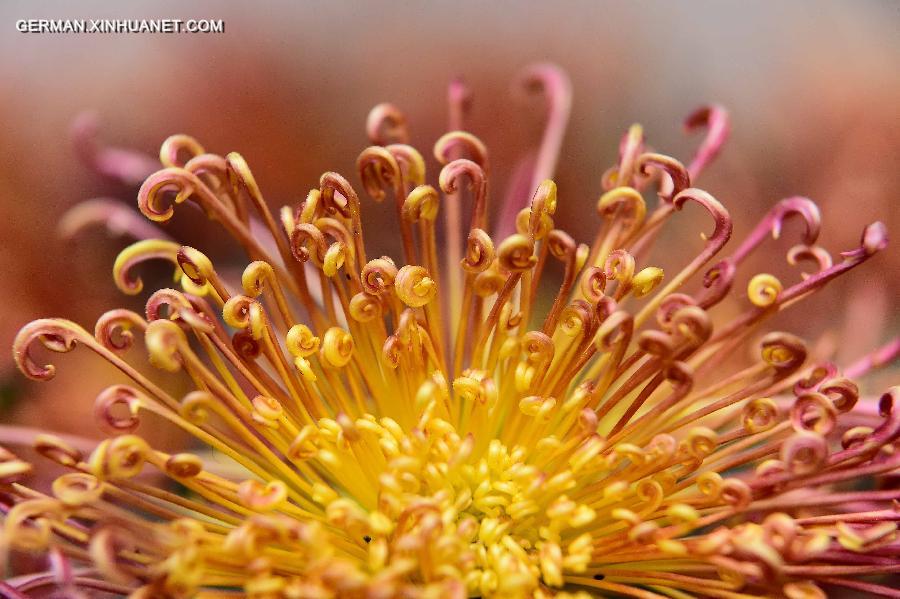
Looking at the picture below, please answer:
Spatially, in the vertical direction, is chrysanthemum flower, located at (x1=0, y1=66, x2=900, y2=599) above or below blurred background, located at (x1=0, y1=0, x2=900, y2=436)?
below

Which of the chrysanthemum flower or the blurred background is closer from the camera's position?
the chrysanthemum flower

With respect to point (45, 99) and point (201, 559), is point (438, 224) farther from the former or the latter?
point (201, 559)

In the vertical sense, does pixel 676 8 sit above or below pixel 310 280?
above

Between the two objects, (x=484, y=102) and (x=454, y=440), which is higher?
(x=484, y=102)

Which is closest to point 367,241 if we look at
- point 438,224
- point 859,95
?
point 438,224
